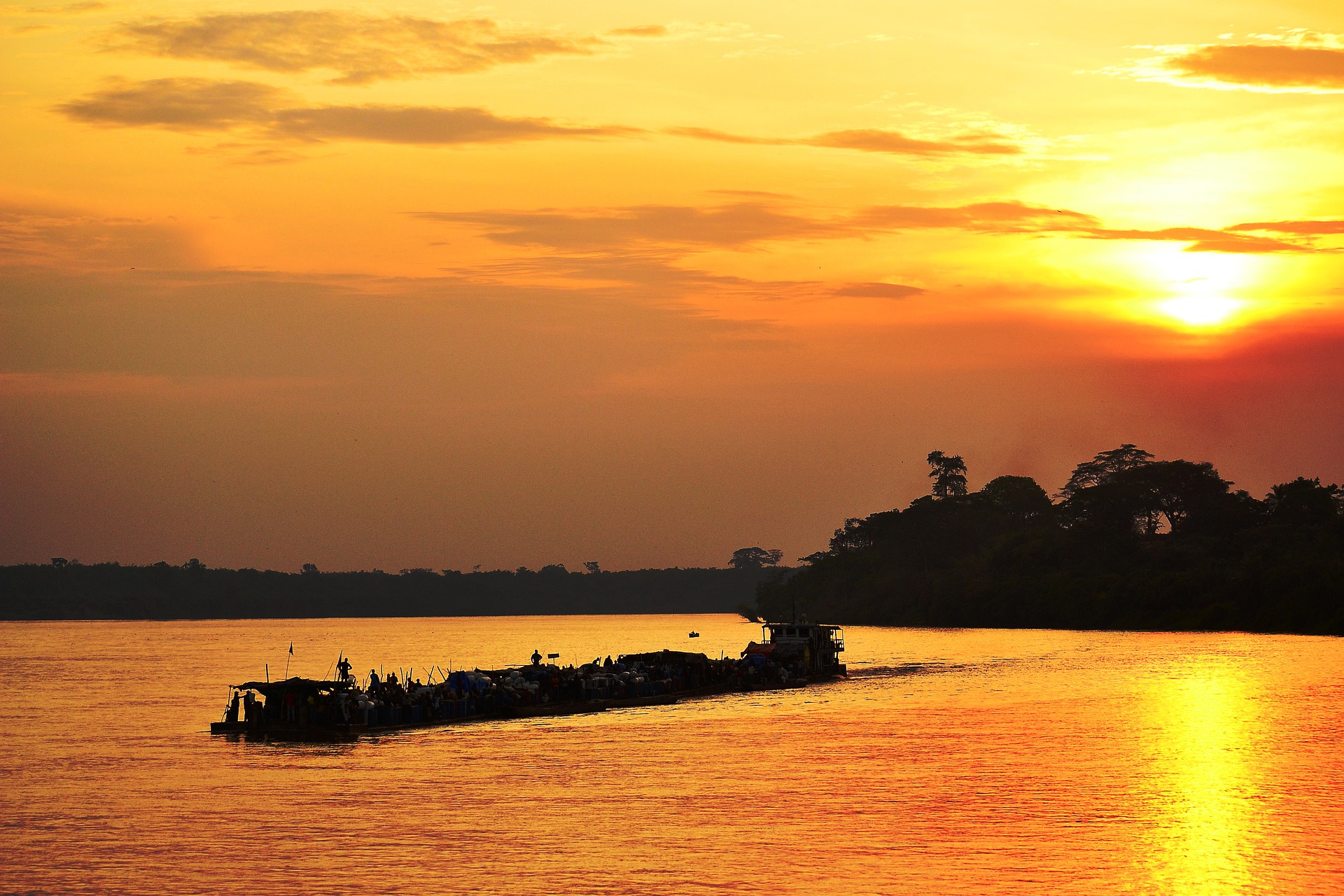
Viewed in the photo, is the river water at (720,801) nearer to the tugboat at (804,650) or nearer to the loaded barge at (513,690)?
the loaded barge at (513,690)

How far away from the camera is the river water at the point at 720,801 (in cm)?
3612

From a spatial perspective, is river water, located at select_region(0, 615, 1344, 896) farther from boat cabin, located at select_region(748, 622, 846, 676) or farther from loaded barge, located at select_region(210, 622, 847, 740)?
boat cabin, located at select_region(748, 622, 846, 676)

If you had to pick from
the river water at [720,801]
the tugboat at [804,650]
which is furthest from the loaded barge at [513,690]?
the river water at [720,801]

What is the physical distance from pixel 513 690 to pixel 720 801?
3548 cm

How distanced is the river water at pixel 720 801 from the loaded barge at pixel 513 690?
1863 millimetres

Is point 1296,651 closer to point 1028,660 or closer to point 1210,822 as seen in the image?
point 1028,660

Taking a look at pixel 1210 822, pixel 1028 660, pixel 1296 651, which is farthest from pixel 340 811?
pixel 1296 651

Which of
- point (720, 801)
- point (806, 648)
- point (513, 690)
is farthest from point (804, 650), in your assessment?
point (720, 801)

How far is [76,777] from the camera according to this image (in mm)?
56250

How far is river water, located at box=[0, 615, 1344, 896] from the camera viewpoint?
3612 centimetres

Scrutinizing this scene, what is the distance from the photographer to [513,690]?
81.0 metres

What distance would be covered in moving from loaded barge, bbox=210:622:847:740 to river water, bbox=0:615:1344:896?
1.86m

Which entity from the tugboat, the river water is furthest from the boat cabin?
the river water

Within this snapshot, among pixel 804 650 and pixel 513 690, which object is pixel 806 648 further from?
pixel 513 690
